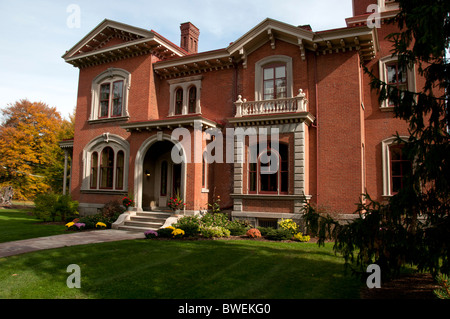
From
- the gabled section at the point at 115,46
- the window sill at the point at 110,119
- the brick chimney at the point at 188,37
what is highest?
the brick chimney at the point at 188,37

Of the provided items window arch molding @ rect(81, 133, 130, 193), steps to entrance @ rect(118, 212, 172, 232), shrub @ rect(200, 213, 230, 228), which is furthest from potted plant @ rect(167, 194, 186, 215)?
window arch molding @ rect(81, 133, 130, 193)

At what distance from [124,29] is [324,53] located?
452 inches

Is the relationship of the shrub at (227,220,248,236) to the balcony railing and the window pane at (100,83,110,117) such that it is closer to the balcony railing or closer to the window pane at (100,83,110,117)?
the balcony railing

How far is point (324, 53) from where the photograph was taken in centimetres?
1501

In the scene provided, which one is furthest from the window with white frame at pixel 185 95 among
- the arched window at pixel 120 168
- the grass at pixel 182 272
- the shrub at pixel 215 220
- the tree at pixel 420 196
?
the tree at pixel 420 196

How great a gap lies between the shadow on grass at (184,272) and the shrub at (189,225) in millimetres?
2036

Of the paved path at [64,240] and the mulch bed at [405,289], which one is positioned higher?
the mulch bed at [405,289]

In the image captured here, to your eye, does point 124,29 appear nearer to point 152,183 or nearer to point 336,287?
point 152,183

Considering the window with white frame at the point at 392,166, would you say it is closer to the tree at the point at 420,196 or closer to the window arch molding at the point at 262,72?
the window arch molding at the point at 262,72

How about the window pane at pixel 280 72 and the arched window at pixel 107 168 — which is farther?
the arched window at pixel 107 168

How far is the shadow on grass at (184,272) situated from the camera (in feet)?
21.4

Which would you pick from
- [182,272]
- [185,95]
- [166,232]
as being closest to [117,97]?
[185,95]

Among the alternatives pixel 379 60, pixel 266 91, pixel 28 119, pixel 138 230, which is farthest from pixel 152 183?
pixel 28 119

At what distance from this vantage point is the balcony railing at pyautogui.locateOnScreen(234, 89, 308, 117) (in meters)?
14.5
